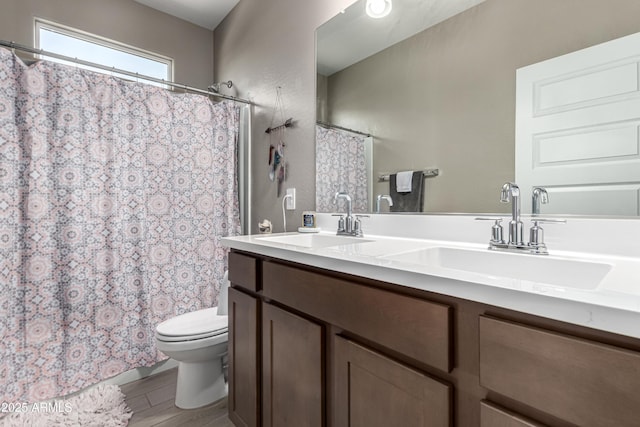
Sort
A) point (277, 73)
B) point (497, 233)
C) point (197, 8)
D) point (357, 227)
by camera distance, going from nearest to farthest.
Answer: point (497, 233) < point (357, 227) < point (277, 73) < point (197, 8)

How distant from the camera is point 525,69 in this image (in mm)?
1056

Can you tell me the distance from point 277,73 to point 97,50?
4.56ft

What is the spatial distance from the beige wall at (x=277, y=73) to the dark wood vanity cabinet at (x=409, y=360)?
2.81 feet

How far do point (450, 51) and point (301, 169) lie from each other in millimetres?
992

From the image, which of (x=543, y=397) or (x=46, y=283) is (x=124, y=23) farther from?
(x=543, y=397)

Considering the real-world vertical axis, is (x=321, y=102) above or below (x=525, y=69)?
above

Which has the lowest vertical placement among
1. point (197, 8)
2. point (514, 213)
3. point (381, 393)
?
point (381, 393)

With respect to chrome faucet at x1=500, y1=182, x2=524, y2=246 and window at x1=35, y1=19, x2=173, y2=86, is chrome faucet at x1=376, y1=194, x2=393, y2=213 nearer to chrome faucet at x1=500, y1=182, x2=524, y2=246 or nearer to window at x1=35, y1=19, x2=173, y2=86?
chrome faucet at x1=500, y1=182, x2=524, y2=246

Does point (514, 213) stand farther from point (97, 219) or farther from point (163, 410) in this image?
point (97, 219)

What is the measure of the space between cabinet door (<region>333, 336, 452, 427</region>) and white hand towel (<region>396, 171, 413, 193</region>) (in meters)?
0.77

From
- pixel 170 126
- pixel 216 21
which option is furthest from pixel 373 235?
pixel 216 21

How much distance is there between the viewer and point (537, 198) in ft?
3.33

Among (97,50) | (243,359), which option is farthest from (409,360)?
(97,50)

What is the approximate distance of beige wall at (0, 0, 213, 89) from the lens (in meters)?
2.02
